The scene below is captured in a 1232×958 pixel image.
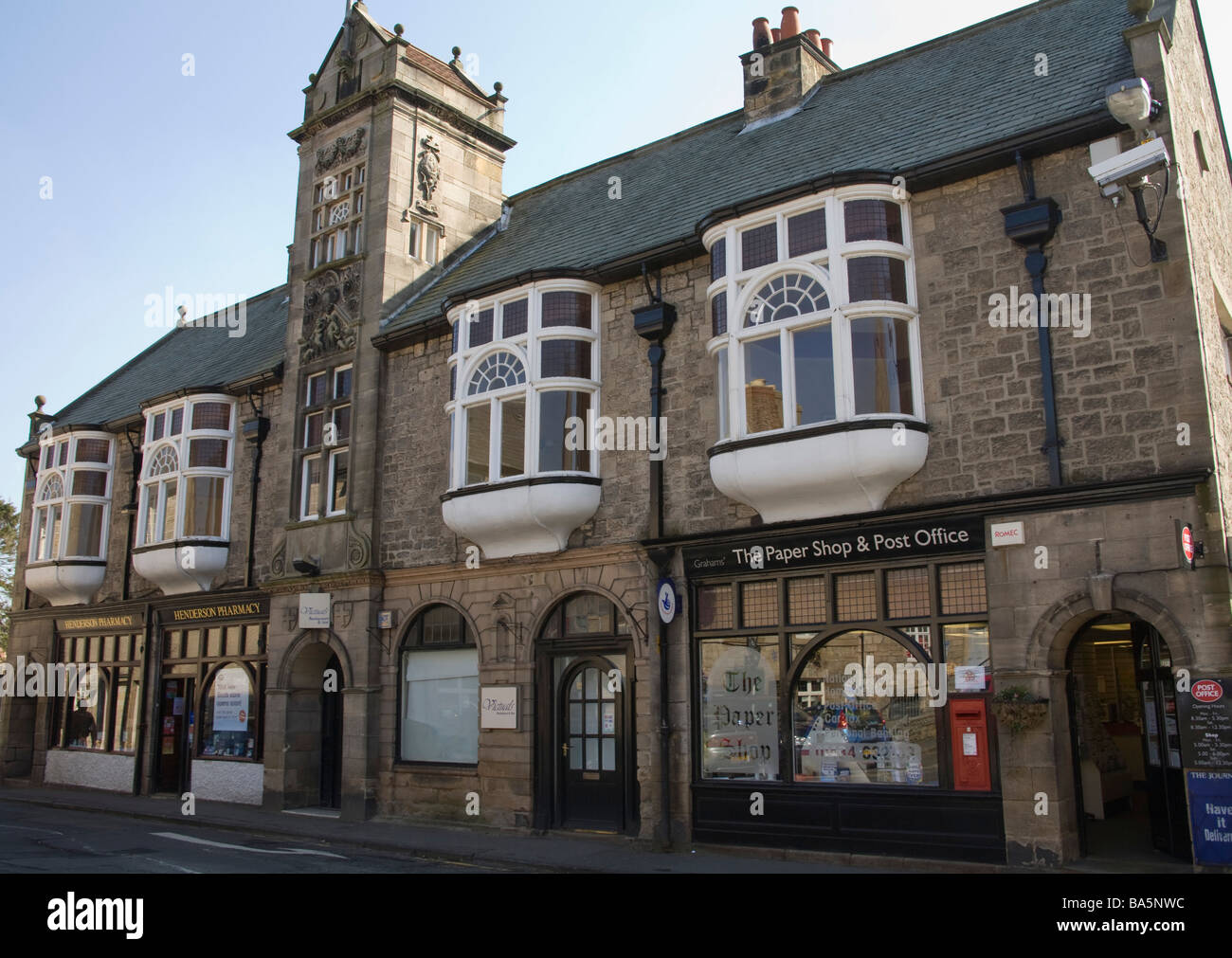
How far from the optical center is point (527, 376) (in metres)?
16.0

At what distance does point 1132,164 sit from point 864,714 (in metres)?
6.73

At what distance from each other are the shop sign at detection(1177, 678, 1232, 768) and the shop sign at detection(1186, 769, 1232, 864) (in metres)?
0.13

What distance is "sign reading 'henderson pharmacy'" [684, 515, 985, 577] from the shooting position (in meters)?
12.0

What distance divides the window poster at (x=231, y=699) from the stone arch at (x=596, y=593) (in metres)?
8.33

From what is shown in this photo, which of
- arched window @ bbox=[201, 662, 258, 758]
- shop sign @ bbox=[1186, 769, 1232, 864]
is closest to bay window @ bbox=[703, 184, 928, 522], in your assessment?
shop sign @ bbox=[1186, 769, 1232, 864]

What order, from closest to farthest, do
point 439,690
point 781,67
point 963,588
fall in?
point 963,588
point 439,690
point 781,67

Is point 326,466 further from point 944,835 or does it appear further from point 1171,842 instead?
point 1171,842

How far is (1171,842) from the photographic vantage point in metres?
11.1

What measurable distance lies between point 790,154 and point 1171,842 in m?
10.8

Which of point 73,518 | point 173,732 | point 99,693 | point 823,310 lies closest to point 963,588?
point 823,310

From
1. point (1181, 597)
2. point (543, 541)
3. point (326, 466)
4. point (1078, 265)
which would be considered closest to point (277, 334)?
point (326, 466)

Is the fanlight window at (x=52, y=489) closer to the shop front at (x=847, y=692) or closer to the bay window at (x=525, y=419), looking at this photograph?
the bay window at (x=525, y=419)

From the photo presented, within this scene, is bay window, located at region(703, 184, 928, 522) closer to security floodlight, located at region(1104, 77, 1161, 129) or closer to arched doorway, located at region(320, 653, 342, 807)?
security floodlight, located at region(1104, 77, 1161, 129)

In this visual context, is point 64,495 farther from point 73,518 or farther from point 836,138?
point 836,138
